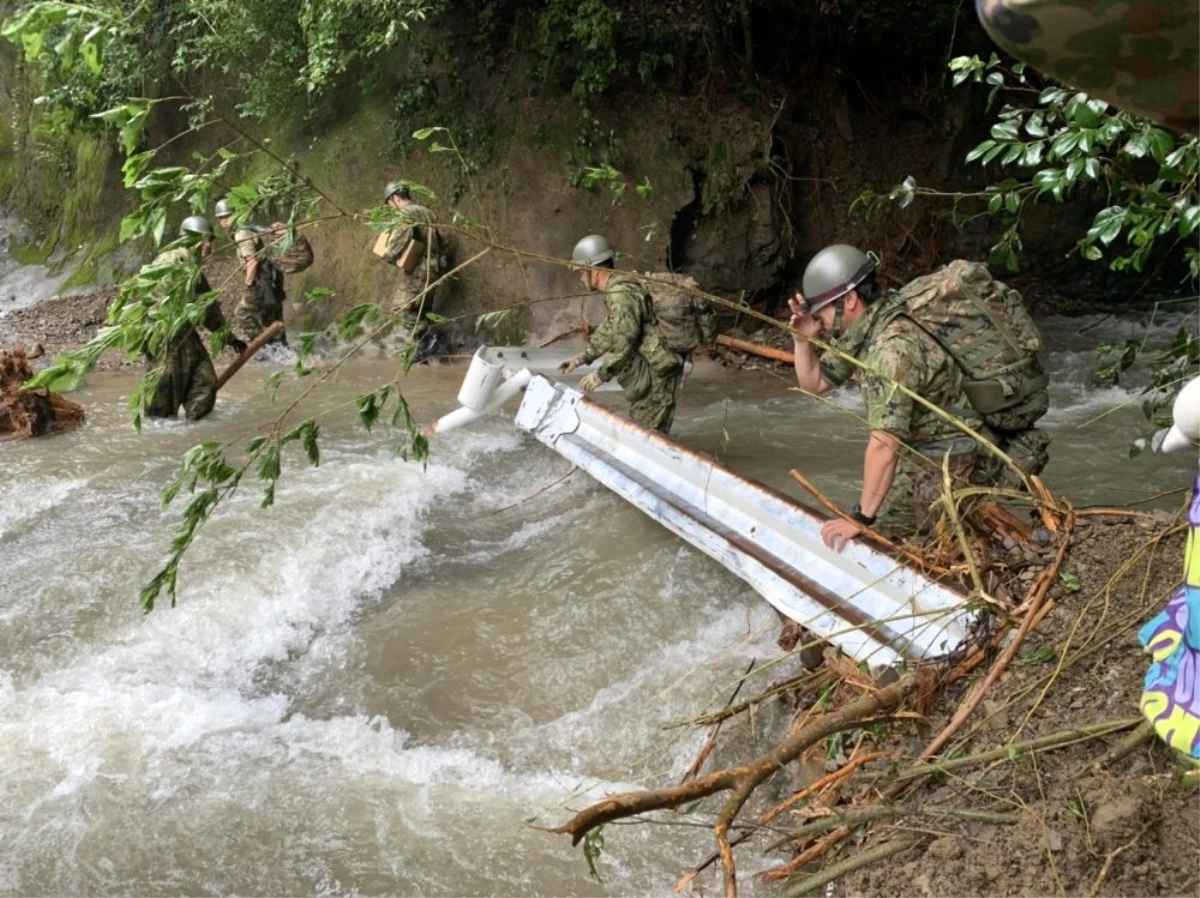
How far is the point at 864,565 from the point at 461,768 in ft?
5.72

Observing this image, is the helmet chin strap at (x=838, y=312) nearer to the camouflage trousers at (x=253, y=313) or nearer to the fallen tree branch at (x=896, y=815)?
the fallen tree branch at (x=896, y=815)

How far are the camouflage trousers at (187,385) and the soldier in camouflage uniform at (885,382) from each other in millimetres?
5810

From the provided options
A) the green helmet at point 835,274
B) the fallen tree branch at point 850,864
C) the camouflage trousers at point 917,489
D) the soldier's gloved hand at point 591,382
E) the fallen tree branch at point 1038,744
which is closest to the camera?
the fallen tree branch at point 850,864

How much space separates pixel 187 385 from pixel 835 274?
20.8 ft

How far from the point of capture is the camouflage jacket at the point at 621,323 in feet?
20.1

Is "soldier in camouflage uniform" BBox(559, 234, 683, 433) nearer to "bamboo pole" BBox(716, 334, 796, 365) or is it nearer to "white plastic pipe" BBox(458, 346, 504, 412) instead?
"white plastic pipe" BBox(458, 346, 504, 412)

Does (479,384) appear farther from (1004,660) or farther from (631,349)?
(1004,660)

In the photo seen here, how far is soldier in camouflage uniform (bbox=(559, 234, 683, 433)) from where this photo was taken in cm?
614

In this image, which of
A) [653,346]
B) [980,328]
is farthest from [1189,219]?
[653,346]

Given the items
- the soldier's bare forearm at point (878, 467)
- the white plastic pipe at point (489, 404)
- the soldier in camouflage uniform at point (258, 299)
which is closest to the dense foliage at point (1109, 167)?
the soldier's bare forearm at point (878, 467)

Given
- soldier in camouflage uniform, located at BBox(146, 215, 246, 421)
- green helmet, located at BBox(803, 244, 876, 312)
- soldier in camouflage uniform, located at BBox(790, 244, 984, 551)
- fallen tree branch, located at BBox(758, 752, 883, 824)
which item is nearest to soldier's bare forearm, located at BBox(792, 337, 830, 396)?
soldier in camouflage uniform, located at BBox(790, 244, 984, 551)

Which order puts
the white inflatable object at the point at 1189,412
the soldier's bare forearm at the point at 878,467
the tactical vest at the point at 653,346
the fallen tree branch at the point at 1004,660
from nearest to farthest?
the white inflatable object at the point at 1189,412 → the fallen tree branch at the point at 1004,660 → the soldier's bare forearm at the point at 878,467 → the tactical vest at the point at 653,346

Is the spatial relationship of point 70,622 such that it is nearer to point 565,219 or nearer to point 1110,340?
point 565,219

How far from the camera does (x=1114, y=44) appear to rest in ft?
3.65
